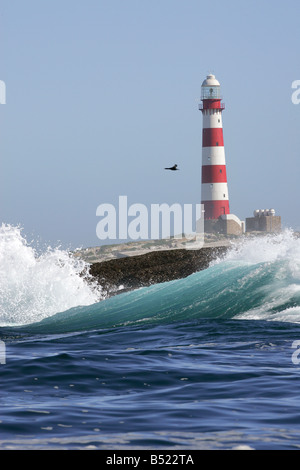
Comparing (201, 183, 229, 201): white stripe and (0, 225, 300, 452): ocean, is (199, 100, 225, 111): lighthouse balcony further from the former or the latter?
(0, 225, 300, 452): ocean

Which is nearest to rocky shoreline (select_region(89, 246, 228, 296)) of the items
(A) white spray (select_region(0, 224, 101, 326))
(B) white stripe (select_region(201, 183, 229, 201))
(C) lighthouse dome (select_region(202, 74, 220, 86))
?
(A) white spray (select_region(0, 224, 101, 326))

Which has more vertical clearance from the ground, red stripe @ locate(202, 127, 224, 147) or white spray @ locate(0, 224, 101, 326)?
red stripe @ locate(202, 127, 224, 147)

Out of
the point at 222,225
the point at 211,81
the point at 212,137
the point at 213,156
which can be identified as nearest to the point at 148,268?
the point at 222,225

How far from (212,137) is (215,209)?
6272mm

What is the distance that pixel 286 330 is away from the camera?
47.9 feet

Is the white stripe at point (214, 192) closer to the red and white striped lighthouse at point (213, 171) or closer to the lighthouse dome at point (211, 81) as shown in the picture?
the red and white striped lighthouse at point (213, 171)

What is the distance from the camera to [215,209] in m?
69.1

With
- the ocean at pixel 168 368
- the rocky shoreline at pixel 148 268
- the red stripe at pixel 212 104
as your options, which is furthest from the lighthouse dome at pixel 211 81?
the ocean at pixel 168 368

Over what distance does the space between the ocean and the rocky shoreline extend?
6549mm

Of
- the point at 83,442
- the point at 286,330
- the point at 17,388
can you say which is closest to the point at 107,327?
the point at 286,330

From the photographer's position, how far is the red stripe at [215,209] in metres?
68.8

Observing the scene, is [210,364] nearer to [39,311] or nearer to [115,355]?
[115,355]

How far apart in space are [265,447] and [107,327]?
11.4 m

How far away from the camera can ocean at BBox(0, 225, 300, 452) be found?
23.9ft
